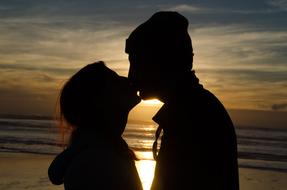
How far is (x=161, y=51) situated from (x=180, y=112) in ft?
1.11

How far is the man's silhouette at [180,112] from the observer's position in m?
2.38

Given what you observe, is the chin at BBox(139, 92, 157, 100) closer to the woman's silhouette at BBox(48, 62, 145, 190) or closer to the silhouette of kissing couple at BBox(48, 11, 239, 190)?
the silhouette of kissing couple at BBox(48, 11, 239, 190)

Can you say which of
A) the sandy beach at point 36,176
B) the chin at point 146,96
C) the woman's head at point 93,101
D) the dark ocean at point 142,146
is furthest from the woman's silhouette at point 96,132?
the sandy beach at point 36,176

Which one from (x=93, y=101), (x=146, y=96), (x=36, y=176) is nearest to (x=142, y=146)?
(x=36, y=176)

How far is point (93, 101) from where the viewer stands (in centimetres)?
290

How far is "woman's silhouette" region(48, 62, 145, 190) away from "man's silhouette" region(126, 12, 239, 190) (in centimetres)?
27

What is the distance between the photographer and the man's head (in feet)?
8.27

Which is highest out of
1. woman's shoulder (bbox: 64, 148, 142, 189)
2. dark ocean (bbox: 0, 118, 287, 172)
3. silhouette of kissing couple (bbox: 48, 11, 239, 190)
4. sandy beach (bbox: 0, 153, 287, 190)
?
silhouette of kissing couple (bbox: 48, 11, 239, 190)

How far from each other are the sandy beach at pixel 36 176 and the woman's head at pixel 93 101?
335 inches

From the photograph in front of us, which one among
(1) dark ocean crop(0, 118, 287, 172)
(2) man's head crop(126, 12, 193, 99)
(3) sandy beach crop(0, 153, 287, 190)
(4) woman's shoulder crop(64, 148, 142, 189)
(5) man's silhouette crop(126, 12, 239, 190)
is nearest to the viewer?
(5) man's silhouette crop(126, 12, 239, 190)

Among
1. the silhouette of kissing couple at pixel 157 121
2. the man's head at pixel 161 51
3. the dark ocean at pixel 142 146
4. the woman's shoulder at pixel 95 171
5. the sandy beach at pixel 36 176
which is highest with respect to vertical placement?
the man's head at pixel 161 51

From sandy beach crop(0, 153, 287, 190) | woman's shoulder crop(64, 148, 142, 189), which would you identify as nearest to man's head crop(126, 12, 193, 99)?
woman's shoulder crop(64, 148, 142, 189)

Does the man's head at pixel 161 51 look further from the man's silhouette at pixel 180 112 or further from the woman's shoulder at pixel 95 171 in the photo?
the woman's shoulder at pixel 95 171

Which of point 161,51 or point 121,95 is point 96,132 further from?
point 161,51
